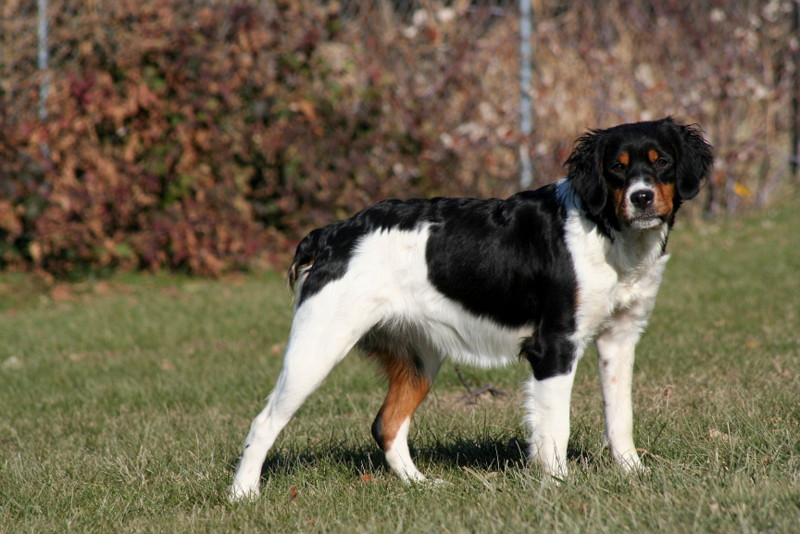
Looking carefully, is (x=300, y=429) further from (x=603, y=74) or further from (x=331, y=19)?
(x=603, y=74)

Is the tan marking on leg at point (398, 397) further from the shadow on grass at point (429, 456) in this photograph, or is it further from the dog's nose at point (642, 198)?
the dog's nose at point (642, 198)

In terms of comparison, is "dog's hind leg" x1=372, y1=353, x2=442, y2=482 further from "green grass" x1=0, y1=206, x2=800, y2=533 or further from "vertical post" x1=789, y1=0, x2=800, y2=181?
"vertical post" x1=789, y1=0, x2=800, y2=181

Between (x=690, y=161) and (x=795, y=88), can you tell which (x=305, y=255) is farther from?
(x=795, y=88)

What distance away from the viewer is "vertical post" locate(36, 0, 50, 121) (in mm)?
9469

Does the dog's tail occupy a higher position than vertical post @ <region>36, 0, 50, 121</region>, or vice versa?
vertical post @ <region>36, 0, 50, 121</region>

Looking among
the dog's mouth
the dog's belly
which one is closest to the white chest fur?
the dog's mouth

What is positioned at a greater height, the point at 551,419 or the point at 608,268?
the point at 608,268

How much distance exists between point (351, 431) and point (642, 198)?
2013 millimetres

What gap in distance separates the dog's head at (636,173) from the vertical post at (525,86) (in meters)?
6.82

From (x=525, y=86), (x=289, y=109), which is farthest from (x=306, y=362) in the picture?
(x=525, y=86)

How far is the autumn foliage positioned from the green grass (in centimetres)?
111

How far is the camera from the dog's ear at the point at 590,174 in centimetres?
388

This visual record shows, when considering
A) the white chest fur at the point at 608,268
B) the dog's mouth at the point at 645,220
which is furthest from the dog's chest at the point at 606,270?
the dog's mouth at the point at 645,220

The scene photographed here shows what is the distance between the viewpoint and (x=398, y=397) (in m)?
4.45
